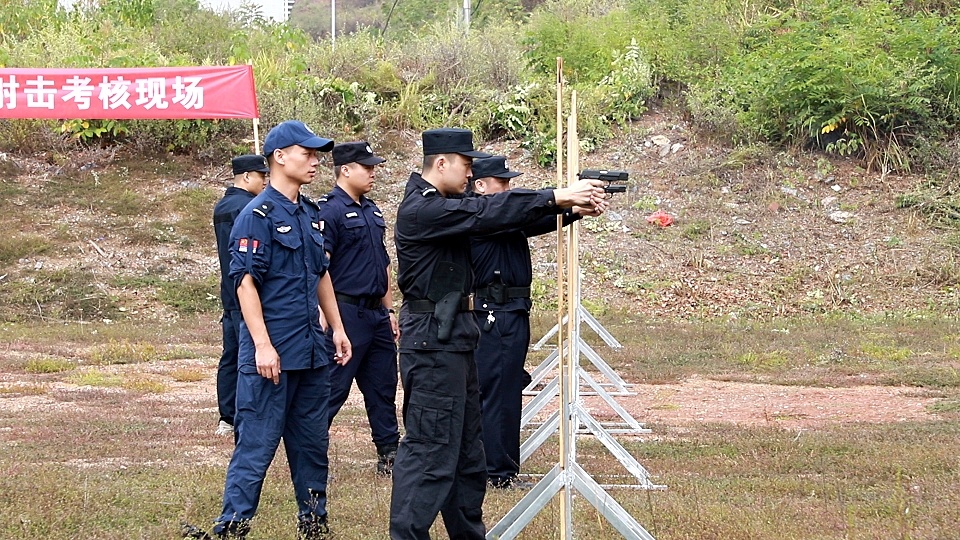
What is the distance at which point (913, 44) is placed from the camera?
19.8 meters

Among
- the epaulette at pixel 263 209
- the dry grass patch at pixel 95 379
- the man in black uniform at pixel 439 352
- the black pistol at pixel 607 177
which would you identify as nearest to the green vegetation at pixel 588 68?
the dry grass patch at pixel 95 379

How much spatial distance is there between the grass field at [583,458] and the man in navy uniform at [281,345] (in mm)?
388

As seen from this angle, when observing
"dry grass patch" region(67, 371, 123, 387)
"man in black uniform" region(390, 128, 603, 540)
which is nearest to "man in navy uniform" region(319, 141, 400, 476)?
"man in black uniform" region(390, 128, 603, 540)

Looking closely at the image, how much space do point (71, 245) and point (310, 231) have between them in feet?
45.6

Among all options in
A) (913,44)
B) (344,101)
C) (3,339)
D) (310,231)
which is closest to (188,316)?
(3,339)

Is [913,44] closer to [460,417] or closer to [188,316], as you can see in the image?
[188,316]

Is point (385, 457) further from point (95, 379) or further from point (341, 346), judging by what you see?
point (95, 379)

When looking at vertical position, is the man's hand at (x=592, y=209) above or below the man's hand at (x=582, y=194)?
below

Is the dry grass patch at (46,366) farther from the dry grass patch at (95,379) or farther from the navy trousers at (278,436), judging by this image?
the navy trousers at (278,436)

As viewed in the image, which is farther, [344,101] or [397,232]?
[344,101]

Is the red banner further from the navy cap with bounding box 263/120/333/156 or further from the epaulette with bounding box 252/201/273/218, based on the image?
the epaulette with bounding box 252/201/273/218

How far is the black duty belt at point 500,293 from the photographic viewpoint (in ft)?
23.6

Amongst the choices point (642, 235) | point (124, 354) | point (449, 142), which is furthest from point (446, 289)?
point (642, 235)

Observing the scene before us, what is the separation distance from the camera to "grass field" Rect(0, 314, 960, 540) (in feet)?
19.1
